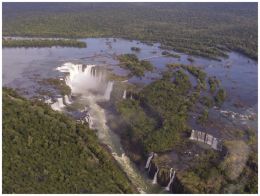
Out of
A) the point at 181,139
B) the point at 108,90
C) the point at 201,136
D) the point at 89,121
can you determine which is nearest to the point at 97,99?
the point at 108,90

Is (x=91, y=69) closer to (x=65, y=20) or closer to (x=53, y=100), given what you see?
(x=53, y=100)

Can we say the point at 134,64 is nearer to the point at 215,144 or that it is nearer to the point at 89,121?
the point at 89,121

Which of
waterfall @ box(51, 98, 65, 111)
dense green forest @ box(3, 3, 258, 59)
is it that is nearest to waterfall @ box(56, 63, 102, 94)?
waterfall @ box(51, 98, 65, 111)

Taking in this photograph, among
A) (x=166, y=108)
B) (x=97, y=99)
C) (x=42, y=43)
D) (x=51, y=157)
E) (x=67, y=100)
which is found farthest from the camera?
(x=42, y=43)

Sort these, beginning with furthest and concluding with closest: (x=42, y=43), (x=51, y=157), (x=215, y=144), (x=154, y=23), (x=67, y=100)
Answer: (x=154, y=23) < (x=42, y=43) < (x=67, y=100) < (x=215, y=144) < (x=51, y=157)

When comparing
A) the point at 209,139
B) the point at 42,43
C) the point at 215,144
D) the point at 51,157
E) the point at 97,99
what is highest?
the point at 42,43

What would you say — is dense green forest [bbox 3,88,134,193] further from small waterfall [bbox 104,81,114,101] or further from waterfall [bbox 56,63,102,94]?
waterfall [bbox 56,63,102,94]

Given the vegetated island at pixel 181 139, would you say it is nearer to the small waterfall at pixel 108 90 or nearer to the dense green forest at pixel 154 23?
the small waterfall at pixel 108 90

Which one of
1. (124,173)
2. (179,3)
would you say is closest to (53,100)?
(124,173)
